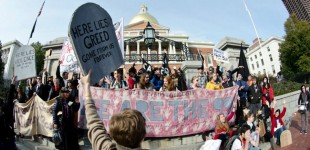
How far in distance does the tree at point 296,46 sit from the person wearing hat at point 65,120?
128 feet

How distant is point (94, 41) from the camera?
4195 mm

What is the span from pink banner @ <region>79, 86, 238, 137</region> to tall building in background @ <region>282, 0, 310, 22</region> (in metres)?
47.3

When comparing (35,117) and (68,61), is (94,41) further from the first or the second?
(68,61)

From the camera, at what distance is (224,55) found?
688 inches

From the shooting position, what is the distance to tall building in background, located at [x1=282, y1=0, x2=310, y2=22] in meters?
53.8

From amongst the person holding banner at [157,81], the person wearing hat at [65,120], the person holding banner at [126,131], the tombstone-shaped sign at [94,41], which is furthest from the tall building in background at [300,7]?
the person holding banner at [126,131]

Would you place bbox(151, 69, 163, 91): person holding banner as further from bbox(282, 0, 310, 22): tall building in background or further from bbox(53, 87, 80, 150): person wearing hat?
bbox(282, 0, 310, 22): tall building in background

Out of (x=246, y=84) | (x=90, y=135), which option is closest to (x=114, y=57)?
(x=90, y=135)

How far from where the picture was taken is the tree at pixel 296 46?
43969 millimetres

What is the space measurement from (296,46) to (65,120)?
41431 millimetres

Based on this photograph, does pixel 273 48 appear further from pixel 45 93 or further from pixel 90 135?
pixel 90 135

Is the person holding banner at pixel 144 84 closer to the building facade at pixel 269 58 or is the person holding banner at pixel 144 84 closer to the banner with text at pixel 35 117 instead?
the banner with text at pixel 35 117

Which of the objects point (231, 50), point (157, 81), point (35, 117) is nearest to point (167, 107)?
point (157, 81)

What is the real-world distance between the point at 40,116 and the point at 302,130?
8515 mm
